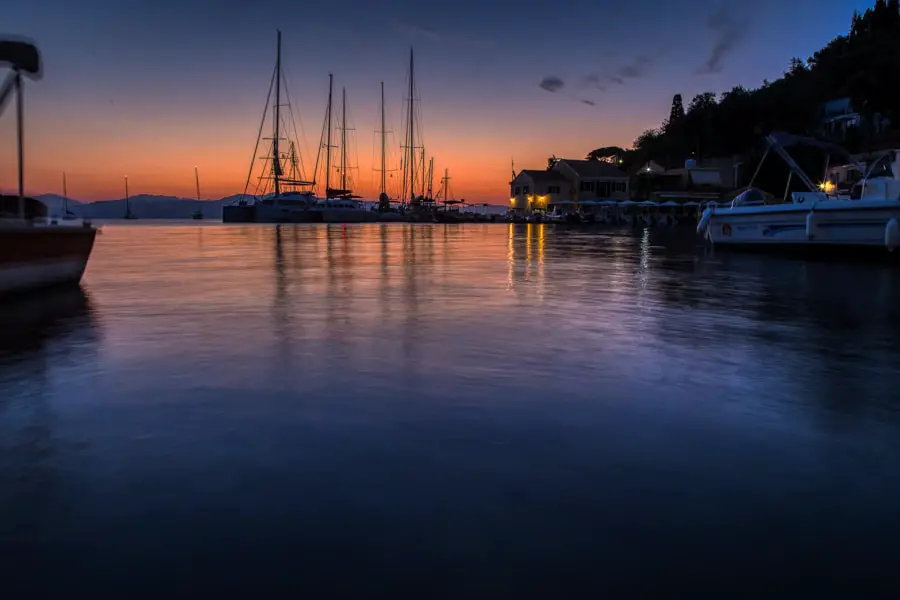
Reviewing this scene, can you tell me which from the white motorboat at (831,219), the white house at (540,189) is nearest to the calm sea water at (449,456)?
the white motorboat at (831,219)

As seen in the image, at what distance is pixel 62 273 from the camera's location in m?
12.7

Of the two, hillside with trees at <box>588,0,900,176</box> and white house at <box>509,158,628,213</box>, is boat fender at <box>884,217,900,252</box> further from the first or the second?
white house at <box>509,158,628,213</box>

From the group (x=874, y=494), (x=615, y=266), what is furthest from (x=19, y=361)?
(x=615, y=266)

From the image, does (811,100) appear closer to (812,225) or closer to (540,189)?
(540,189)

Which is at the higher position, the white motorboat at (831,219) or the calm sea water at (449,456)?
the white motorboat at (831,219)

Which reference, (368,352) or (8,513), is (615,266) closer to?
(368,352)

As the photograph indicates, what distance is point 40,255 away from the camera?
11.6 meters

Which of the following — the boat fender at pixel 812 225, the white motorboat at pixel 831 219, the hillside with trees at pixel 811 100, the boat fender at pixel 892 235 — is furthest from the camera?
the hillside with trees at pixel 811 100

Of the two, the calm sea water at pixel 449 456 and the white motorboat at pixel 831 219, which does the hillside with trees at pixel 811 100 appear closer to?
the white motorboat at pixel 831 219

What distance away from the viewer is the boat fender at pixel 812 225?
20.6 meters

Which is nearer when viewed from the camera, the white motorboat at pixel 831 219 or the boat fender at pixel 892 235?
the boat fender at pixel 892 235

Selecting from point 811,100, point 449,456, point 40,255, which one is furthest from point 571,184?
point 449,456

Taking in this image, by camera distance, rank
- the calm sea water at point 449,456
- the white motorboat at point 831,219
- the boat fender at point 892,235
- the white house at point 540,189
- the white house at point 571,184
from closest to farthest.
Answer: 1. the calm sea water at point 449,456
2. the boat fender at point 892,235
3. the white motorboat at point 831,219
4. the white house at point 571,184
5. the white house at point 540,189

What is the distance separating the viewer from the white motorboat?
62.4 ft
